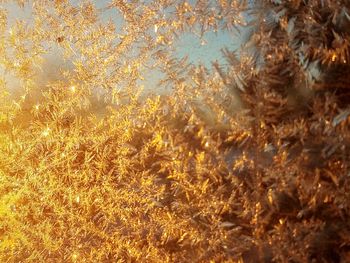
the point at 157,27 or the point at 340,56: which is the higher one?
the point at 157,27

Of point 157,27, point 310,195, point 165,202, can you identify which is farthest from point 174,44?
point 310,195

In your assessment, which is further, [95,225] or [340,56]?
[95,225]

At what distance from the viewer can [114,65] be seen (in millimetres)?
1616

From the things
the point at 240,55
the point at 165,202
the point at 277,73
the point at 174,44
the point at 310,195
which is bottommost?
the point at 310,195

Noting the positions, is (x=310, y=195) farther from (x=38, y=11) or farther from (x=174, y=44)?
(x=38, y=11)

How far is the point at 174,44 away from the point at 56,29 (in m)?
0.47

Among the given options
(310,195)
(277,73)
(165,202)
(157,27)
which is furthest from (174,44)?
(310,195)

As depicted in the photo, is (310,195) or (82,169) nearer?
(310,195)

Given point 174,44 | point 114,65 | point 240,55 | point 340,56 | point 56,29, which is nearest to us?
point 340,56

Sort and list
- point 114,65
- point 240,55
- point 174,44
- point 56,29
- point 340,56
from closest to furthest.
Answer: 1. point 340,56
2. point 240,55
3. point 174,44
4. point 114,65
5. point 56,29

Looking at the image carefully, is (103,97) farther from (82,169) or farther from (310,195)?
(310,195)

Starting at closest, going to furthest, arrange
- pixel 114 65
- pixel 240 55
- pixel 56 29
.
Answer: pixel 240 55
pixel 114 65
pixel 56 29

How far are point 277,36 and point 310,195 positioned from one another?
418 mm

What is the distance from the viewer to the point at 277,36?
1.34 meters
